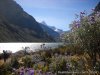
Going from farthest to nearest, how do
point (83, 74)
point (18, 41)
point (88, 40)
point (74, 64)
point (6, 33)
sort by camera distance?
point (18, 41) → point (6, 33) → point (88, 40) → point (74, 64) → point (83, 74)

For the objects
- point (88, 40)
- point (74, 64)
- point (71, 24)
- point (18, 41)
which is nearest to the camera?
point (74, 64)

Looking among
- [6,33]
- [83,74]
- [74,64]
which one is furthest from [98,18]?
[6,33]

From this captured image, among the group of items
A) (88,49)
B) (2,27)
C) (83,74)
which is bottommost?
(83,74)

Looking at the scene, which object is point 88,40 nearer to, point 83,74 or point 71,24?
point 71,24

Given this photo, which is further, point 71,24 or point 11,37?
point 11,37

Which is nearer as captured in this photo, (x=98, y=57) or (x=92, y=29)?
(x=92, y=29)

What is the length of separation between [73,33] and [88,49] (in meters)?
1.05

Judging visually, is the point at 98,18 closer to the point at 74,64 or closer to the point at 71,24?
the point at 71,24

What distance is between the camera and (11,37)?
177 m

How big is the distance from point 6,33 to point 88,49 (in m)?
163

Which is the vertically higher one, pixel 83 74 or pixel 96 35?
pixel 96 35

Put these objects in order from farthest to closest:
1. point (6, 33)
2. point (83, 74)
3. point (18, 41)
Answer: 1. point (18, 41)
2. point (6, 33)
3. point (83, 74)

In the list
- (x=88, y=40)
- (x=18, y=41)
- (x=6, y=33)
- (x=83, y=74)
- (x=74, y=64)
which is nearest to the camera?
(x=83, y=74)

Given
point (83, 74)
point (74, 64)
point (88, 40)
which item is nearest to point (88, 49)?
point (88, 40)
